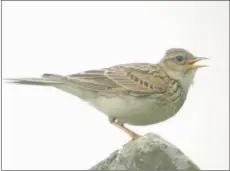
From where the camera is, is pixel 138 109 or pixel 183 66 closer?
pixel 138 109

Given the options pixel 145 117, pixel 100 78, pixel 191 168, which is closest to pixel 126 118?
pixel 145 117

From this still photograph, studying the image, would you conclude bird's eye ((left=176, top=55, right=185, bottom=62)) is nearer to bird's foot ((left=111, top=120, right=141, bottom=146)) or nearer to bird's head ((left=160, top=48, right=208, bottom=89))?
bird's head ((left=160, top=48, right=208, bottom=89))

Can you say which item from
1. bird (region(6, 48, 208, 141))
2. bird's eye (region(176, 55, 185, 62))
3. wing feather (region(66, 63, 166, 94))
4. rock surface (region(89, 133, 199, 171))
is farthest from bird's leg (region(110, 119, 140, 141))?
bird's eye (region(176, 55, 185, 62))

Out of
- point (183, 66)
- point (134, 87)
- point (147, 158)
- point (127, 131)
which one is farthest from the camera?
point (183, 66)

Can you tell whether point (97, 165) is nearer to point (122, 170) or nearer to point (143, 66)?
point (122, 170)

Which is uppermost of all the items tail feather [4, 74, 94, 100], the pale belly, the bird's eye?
the bird's eye

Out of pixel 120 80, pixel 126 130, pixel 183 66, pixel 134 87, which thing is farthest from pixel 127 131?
pixel 183 66

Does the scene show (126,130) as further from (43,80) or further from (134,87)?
(43,80)

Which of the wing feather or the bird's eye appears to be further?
the bird's eye
